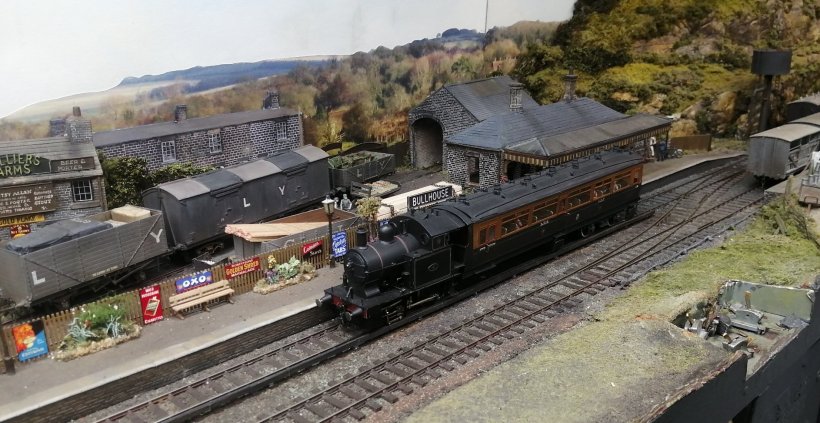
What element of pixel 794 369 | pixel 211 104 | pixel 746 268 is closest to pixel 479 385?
pixel 794 369

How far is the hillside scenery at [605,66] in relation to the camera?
29406 mm

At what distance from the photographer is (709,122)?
36469 millimetres

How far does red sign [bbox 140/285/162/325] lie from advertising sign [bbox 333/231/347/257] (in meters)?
5.67

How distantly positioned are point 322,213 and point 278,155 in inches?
143

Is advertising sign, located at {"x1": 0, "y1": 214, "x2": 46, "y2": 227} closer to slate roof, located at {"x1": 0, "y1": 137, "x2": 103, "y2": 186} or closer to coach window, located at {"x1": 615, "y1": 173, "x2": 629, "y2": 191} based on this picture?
slate roof, located at {"x1": 0, "y1": 137, "x2": 103, "y2": 186}

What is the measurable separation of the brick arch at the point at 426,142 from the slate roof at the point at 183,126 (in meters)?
7.34

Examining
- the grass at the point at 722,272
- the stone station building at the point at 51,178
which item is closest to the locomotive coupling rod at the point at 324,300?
the grass at the point at 722,272

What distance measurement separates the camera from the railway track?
14.1 meters

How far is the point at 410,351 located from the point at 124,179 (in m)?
12.4

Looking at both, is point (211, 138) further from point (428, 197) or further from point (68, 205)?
point (428, 197)

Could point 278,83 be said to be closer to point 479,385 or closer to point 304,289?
point 304,289

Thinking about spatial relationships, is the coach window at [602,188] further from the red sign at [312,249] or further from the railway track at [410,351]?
the red sign at [312,249]

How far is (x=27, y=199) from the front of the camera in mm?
19766

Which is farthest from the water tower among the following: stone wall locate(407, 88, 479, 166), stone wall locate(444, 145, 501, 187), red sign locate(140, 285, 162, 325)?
red sign locate(140, 285, 162, 325)
